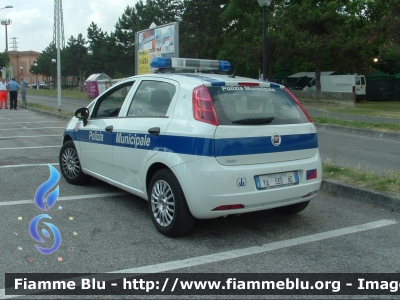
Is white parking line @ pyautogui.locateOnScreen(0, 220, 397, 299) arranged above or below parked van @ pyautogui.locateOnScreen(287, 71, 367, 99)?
below

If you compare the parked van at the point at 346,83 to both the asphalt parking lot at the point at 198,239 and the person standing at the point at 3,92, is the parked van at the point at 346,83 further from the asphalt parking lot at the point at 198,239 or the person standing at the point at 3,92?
the asphalt parking lot at the point at 198,239

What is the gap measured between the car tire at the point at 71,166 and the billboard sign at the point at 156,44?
367 inches

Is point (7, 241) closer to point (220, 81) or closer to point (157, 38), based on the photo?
point (220, 81)

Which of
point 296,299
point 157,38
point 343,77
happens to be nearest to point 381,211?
point 296,299

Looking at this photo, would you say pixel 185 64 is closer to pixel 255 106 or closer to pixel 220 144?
pixel 255 106

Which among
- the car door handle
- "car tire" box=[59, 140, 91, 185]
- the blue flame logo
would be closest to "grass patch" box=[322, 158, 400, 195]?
the car door handle

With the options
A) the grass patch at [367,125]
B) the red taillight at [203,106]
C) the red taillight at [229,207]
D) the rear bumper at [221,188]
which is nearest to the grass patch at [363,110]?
the grass patch at [367,125]

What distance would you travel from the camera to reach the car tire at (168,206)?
185 inches

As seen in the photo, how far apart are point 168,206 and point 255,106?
1366 millimetres

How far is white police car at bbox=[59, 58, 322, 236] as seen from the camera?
4531 mm

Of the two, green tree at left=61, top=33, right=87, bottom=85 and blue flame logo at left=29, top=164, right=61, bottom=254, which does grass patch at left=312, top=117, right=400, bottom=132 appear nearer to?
blue flame logo at left=29, top=164, right=61, bottom=254

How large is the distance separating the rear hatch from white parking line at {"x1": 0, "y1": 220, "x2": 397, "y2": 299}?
83 centimetres

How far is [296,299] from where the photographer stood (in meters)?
3.56

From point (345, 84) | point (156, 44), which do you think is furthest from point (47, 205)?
point (345, 84)
